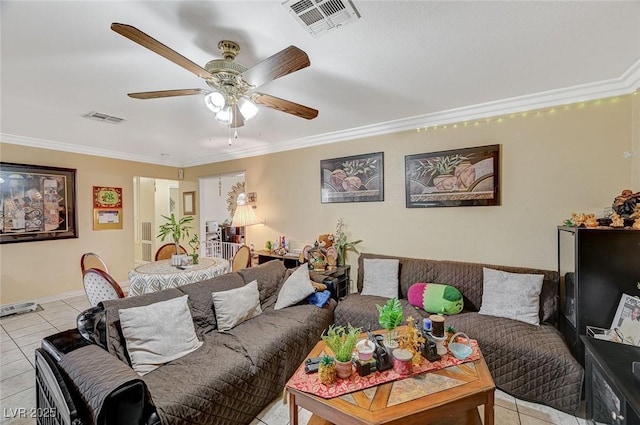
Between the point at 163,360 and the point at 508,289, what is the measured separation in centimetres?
280

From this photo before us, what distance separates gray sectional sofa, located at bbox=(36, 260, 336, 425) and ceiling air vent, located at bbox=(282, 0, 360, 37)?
2032mm

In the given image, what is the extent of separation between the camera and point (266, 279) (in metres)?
2.90

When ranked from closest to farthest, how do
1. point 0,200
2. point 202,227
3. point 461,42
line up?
point 461,42
point 0,200
point 202,227

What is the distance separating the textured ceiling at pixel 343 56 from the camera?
4.92 ft

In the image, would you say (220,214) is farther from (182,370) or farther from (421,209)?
(182,370)

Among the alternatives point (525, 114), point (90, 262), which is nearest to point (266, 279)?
point (90, 262)

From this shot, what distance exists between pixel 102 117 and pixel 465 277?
4.28 meters

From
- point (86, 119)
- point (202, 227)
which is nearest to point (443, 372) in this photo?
point (86, 119)

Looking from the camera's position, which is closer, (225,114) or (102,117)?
(225,114)

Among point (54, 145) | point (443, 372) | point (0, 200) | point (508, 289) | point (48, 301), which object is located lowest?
point (48, 301)

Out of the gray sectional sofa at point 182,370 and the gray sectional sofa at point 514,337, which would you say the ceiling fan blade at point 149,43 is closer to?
the gray sectional sofa at point 182,370

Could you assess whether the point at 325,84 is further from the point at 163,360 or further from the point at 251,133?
the point at 163,360

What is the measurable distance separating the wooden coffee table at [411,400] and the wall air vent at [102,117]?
336 cm

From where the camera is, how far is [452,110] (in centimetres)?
297
